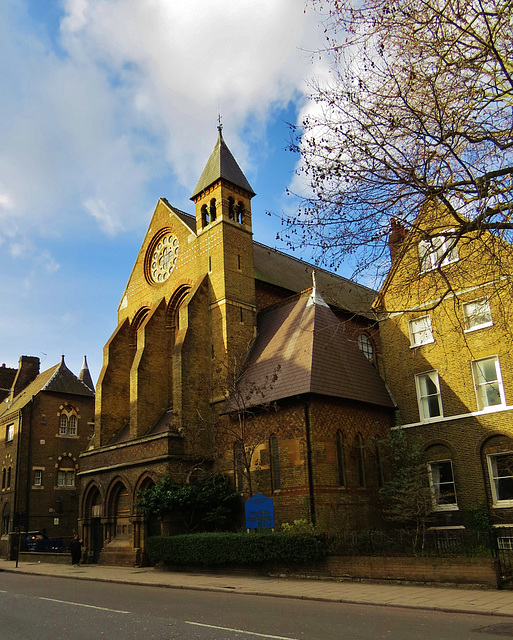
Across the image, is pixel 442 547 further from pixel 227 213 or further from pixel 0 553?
pixel 0 553

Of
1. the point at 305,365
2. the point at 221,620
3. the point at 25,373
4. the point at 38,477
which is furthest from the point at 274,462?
the point at 25,373

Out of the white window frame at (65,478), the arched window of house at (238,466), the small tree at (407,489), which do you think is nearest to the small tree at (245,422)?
the arched window of house at (238,466)

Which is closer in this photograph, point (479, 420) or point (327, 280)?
point (479, 420)

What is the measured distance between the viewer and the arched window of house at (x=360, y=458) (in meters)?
22.8

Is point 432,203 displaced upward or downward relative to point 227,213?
downward

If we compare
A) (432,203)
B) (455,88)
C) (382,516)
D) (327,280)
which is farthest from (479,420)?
(327,280)

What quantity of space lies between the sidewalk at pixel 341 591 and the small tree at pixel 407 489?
18.3ft

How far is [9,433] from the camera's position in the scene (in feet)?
136

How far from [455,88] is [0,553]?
39221mm

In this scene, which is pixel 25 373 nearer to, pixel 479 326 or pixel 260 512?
pixel 260 512

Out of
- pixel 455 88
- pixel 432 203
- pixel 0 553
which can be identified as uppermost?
pixel 455 88

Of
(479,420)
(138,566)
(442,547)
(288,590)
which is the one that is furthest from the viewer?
(138,566)

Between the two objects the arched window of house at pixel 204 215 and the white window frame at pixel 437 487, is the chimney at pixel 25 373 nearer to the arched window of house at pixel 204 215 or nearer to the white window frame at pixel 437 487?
the arched window of house at pixel 204 215

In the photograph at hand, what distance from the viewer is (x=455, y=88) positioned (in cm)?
1071
